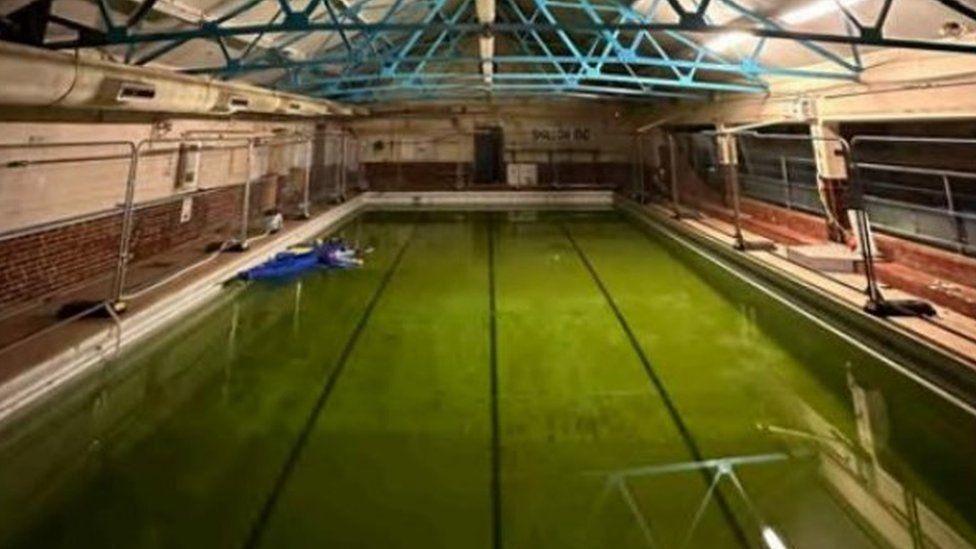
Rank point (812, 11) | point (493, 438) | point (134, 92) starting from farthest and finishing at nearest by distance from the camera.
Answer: point (812, 11) < point (134, 92) < point (493, 438)

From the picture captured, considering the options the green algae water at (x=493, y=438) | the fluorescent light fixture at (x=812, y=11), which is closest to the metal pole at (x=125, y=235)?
the green algae water at (x=493, y=438)

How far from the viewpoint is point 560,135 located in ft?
46.9

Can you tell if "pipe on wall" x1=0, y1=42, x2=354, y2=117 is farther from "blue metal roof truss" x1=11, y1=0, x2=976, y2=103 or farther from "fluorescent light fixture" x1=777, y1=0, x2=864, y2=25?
"fluorescent light fixture" x1=777, y1=0, x2=864, y2=25

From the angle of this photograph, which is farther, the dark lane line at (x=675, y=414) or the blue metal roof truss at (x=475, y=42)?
the blue metal roof truss at (x=475, y=42)

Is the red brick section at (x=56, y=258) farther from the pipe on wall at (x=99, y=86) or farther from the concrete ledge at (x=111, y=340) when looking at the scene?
the pipe on wall at (x=99, y=86)

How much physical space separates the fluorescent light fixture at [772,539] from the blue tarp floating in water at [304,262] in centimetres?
491

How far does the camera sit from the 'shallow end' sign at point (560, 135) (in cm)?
1427

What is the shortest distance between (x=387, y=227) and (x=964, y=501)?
8.26 meters

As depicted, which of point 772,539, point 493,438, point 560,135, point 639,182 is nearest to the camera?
point 772,539

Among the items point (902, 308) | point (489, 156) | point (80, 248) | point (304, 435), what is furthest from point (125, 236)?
point (489, 156)

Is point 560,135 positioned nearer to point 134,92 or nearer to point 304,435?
point 134,92

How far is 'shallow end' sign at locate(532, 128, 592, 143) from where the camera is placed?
14.3 m

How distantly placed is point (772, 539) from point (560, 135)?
43.6ft

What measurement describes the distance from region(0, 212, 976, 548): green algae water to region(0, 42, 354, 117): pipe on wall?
5.53 feet
